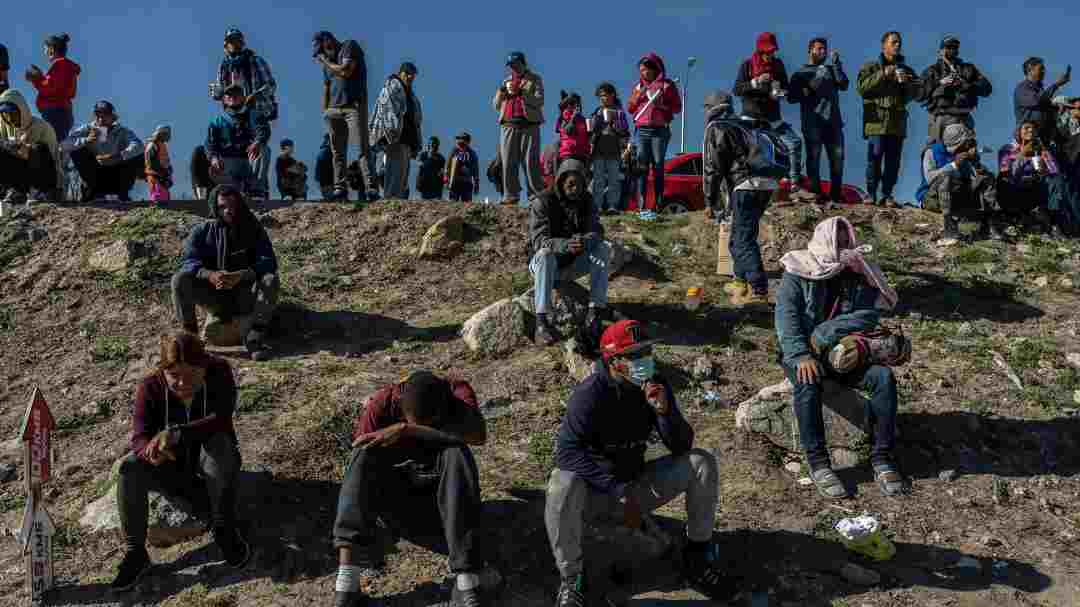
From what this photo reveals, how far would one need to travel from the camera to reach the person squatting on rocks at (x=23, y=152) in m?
11.8

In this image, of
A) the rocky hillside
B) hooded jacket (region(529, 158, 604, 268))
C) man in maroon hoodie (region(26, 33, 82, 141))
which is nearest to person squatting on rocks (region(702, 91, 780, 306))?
the rocky hillside

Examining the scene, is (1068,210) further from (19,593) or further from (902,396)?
(19,593)

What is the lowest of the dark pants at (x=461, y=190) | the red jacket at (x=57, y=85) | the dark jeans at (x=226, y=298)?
the dark jeans at (x=226, y=298)

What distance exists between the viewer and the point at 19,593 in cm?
554

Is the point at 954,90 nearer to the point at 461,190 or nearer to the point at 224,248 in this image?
the point at 461,190

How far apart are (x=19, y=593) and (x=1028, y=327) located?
28.1ft

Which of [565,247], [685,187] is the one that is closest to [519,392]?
[565,247]

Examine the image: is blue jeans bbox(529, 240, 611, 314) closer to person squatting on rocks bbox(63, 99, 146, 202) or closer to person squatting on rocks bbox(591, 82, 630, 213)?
person squatting on rocks bbox(591, 82, 630, 213)

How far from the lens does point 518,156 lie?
1233cm

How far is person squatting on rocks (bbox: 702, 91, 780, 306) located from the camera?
9.27 meters

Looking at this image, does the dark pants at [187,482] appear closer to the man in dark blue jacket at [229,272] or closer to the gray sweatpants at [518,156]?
the man in dark blue jacket at [229,272]

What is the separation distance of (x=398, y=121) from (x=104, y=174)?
12.8ft

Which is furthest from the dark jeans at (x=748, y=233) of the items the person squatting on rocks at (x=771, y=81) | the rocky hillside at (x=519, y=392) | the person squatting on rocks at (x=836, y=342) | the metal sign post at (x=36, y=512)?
the metal sign post at (x=36, y=512)

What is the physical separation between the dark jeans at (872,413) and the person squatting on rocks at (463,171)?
9.64 meters
